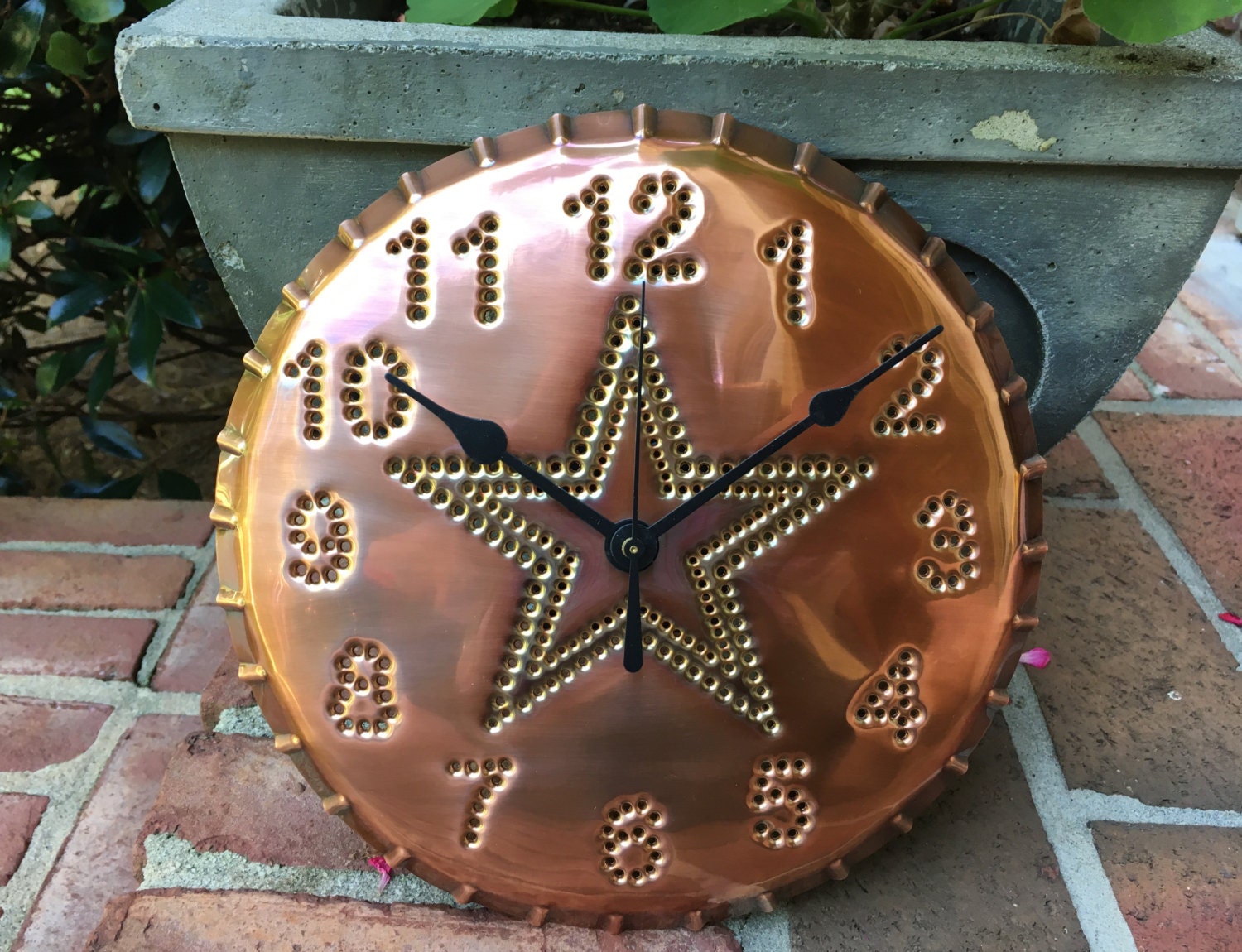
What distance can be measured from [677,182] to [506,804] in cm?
30

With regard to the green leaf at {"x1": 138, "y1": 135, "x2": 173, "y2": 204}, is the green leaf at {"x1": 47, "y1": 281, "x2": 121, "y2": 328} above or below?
below

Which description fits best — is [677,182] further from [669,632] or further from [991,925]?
[991,925]

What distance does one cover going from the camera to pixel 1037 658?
593 mm

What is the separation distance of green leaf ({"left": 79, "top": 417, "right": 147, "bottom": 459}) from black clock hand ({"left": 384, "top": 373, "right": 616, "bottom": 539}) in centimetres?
54

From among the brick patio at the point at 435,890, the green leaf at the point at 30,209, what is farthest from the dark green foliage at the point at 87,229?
the brick patio at the point at 435,890

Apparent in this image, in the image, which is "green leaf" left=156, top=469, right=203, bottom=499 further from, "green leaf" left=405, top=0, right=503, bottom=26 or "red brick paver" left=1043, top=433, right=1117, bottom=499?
"red brick paver" left=1043, top=433, right=1117, bottom=499

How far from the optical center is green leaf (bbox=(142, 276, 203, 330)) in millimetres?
711

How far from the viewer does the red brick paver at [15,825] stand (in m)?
0.56

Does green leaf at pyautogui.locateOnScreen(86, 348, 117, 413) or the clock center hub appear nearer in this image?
the clock center hub

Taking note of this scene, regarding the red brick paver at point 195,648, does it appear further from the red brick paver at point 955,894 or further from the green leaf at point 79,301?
the red brick paver at point 955,894

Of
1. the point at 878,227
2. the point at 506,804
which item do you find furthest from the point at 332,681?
the point at 878,227

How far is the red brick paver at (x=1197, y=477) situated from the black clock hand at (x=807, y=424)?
44 centimetres

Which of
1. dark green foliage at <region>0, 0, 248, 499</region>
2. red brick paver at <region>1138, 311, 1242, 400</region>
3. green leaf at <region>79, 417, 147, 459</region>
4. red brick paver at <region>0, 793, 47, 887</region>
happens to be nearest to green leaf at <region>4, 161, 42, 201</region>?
dark green foliage at <region>0, 0, 248, 499</region>

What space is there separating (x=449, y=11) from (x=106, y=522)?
538 millimetres
